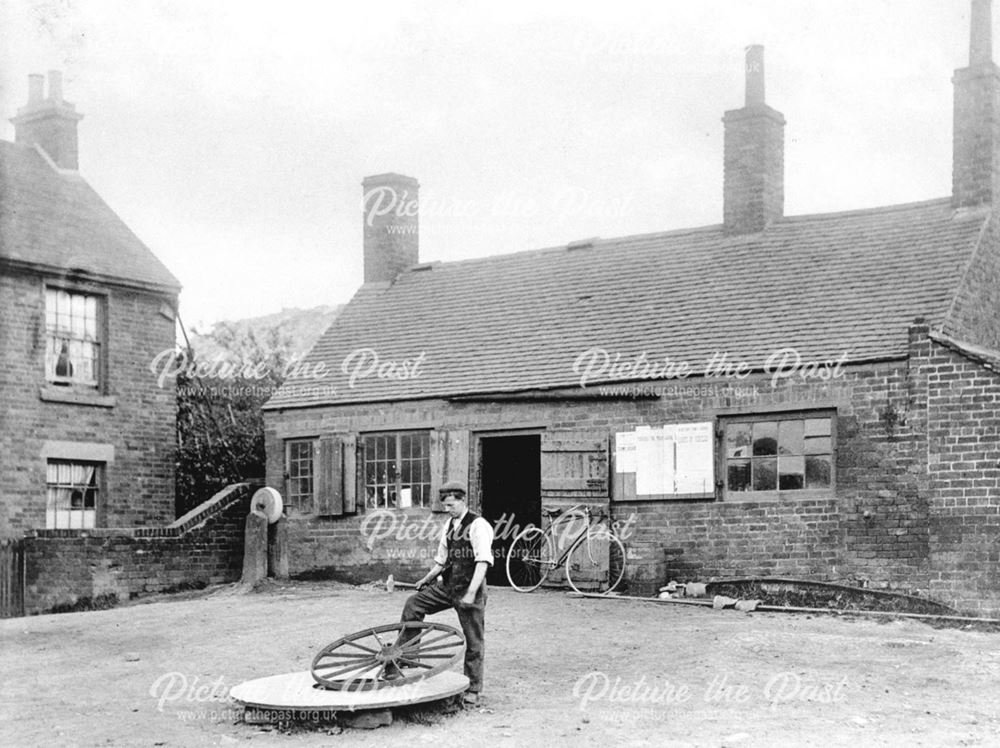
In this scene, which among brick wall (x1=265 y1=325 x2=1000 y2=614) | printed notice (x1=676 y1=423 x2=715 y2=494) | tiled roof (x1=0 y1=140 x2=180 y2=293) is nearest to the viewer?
brick wall (x1=265 y1=325 x2=1000 y2=614)

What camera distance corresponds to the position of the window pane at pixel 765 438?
55.6 ft

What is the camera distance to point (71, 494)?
21297 mm

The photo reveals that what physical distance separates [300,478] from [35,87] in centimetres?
916

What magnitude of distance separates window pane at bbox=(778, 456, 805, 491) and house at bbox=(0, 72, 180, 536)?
11.0 meters

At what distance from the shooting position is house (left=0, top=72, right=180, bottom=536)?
20.6 m

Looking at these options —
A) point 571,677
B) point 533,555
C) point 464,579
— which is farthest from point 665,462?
point 464,579

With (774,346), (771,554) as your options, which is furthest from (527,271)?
(771,554)

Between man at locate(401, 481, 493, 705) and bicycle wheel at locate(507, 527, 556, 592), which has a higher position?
man at locate(401, 481, 493, 705)

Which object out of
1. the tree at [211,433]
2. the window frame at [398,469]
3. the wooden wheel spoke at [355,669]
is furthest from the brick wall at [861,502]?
the wooden wheel spoke at [355,669]

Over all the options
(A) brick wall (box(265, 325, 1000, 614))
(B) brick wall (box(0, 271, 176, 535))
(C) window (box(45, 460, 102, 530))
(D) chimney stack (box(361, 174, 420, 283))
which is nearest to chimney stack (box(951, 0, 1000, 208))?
(A) brick wall (box(265, 325, 1000, 614))

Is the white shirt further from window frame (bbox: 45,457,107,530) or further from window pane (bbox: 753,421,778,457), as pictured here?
window frame (bbox: 45,457,107,530)

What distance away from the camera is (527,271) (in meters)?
22.2

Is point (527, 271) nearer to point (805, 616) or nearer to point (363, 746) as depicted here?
point (805, 616)

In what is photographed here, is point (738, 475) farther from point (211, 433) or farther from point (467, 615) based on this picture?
point (211, 433)
